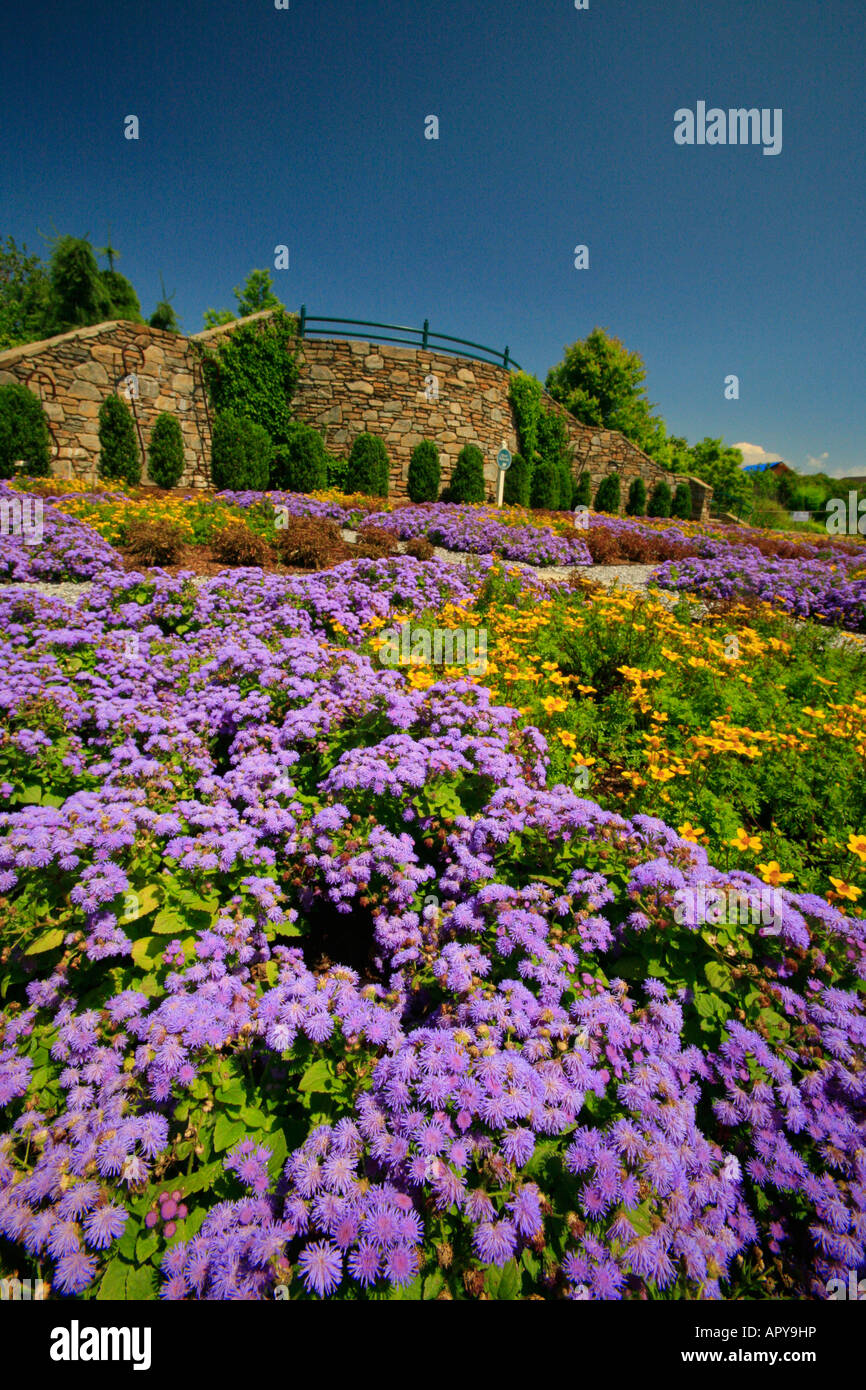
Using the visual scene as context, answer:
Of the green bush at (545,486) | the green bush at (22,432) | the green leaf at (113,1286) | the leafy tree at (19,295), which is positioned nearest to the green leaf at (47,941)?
the green leaf at (113,1286)

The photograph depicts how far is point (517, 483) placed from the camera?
19438 mm

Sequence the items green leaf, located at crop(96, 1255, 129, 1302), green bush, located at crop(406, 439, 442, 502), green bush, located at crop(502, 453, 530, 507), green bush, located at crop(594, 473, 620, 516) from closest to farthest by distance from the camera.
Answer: green leaf, located at crop(96, 1255, 129, 1302) < green bush, located at crop(406, 439, 442, 502) < green bush, located at crop(502, 453, 530, 507) < green bush, located at crop(594, 473, 620, 516)

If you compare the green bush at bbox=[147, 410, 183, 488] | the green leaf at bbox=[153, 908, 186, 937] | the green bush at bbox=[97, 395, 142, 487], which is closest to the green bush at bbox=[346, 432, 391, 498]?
the green bush at bbox=[147, 410, 183, 488]

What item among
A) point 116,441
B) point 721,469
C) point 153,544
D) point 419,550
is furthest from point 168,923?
point 721,469

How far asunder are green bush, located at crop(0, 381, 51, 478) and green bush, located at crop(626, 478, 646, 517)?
22.8m

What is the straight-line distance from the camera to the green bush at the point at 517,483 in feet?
63.5

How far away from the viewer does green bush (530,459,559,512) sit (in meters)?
20.8

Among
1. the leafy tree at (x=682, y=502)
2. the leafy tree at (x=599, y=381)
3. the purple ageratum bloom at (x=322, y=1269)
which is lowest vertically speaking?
the purple ageratum bloom at (x=322, y=1269)

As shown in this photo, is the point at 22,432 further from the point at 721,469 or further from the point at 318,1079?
the point at 721,469

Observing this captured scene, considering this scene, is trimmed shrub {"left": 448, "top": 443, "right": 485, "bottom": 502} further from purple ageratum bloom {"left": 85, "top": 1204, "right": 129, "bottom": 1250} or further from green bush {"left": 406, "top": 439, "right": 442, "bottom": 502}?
purple ageratum bloom {"left": 85, "top": 1204, "right": 129, "bottom": 1250}

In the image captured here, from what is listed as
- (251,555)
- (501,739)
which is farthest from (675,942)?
(251,555)

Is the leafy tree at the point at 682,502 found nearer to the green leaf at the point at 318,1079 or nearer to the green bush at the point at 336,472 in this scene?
the green bush at the point at 336,472

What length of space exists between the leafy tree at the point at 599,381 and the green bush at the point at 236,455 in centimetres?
2774
